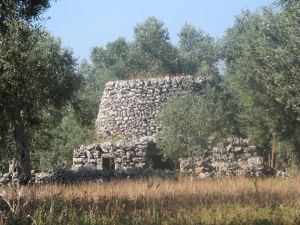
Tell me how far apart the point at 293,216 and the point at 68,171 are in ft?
50.5

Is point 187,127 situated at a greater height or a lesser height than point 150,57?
lesser

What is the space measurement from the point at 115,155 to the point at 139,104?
770 centimetres

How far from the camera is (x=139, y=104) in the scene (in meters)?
35.6

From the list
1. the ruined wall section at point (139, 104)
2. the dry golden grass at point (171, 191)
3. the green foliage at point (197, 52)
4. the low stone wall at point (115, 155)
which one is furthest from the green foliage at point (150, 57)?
the dry golden grass at point (171, 191)

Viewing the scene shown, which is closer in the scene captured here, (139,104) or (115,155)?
(115,155)

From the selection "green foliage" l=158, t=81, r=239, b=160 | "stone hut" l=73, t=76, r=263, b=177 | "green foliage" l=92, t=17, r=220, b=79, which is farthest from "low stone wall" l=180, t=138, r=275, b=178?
"green foliage" l=92, t=17, r=220, b=79

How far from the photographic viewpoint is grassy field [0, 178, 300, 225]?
841 centimetres

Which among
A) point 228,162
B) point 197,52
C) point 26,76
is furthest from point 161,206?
point 197,52

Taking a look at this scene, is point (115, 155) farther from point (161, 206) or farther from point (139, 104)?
point (161, 206)

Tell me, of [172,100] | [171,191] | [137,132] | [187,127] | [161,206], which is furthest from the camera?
[137,132]

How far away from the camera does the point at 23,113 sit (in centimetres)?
1944

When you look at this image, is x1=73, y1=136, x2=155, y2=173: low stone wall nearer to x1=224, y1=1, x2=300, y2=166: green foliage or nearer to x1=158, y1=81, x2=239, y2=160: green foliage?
x1=158, y1=81, x2=239, y2=160: green foliage

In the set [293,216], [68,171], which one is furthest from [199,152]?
[293,216]

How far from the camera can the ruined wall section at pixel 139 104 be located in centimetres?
3488
